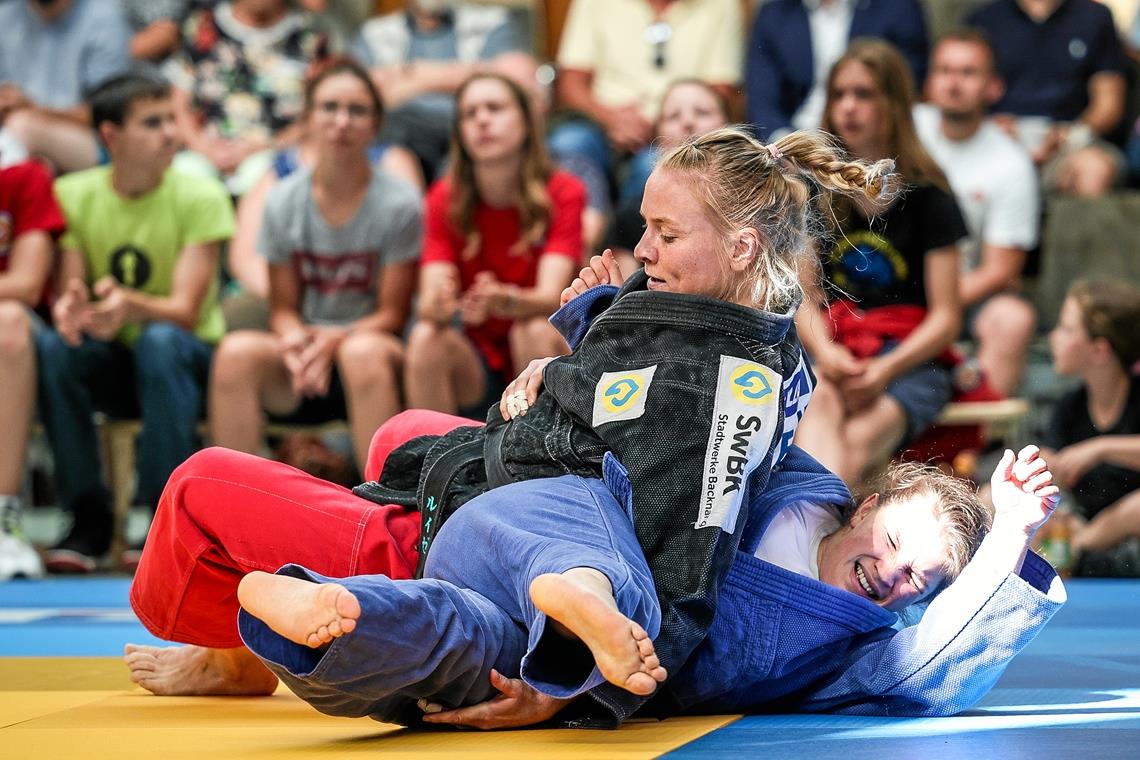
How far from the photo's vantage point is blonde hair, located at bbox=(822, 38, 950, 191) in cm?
518

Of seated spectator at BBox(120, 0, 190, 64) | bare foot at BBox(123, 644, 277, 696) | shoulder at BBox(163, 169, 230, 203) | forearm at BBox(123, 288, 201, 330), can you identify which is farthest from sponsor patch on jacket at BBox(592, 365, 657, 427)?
seated spectator at BBox(120, 0, 190, 64)

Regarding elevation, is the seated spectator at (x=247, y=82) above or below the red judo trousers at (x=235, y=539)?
above

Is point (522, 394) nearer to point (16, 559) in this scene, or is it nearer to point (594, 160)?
point (16, 559)

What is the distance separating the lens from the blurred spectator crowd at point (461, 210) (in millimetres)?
5180

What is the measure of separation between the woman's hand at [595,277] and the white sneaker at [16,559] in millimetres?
3086

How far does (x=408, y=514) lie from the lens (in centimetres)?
254

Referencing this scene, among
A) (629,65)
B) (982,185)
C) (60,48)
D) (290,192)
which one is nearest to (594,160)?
(629,65)

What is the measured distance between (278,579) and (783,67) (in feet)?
15.5

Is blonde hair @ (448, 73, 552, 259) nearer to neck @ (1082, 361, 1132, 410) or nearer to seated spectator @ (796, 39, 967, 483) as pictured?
seated spectator @ (796, 39, 967, 483)

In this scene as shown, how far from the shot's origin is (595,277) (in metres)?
2.67

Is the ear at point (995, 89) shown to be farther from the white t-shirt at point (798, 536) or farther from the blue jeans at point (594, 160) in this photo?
the white t-shirt at point (798, 536)

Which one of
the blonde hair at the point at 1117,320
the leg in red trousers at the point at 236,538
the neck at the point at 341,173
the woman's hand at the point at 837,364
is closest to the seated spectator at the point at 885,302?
the woman's hand at the point at 837,364

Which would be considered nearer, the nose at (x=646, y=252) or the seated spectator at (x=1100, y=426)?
the nose at (x=646, y=252)

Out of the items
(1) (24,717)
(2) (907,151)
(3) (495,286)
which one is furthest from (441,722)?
(2) (907,151)
